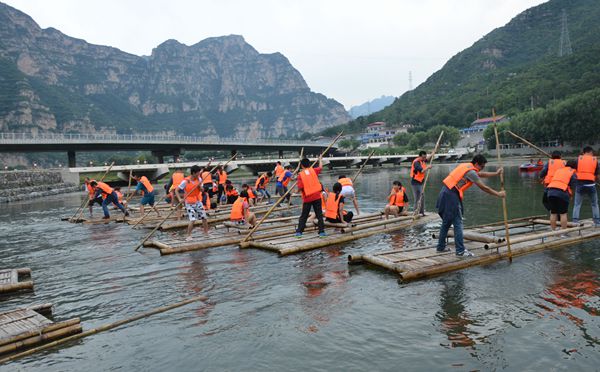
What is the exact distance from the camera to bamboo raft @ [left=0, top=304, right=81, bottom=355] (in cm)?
636

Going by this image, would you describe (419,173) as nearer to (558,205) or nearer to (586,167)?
(558,205)

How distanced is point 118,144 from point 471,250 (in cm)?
7151

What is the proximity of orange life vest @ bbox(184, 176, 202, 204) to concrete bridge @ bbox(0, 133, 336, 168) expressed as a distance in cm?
5388

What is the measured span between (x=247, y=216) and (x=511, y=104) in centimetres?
13461

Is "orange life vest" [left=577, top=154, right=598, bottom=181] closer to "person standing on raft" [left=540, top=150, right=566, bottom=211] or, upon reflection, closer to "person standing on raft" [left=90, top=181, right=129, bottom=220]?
"person standing on raft" [left=540, top=150, right=566, bottom=211]

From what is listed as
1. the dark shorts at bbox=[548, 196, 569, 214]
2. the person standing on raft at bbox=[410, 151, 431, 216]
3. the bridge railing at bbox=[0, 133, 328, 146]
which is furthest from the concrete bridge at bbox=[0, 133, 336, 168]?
the dark shorts at bbox=[548, 196, 569, 214]

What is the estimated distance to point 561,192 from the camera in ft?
38.3

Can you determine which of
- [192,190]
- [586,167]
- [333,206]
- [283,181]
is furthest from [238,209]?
[586,167]

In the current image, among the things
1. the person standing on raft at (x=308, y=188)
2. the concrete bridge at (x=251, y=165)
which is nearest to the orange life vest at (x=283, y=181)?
the person standing on raft at (x=308, y=188)

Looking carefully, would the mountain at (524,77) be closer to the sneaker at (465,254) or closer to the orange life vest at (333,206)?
the orange life vest at (333,206)

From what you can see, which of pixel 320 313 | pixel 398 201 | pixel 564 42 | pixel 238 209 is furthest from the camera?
pixel 564 42

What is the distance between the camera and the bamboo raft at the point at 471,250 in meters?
9.06

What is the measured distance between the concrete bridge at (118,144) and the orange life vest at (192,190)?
53879mm

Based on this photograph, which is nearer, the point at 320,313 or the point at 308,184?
the point at 320,313
